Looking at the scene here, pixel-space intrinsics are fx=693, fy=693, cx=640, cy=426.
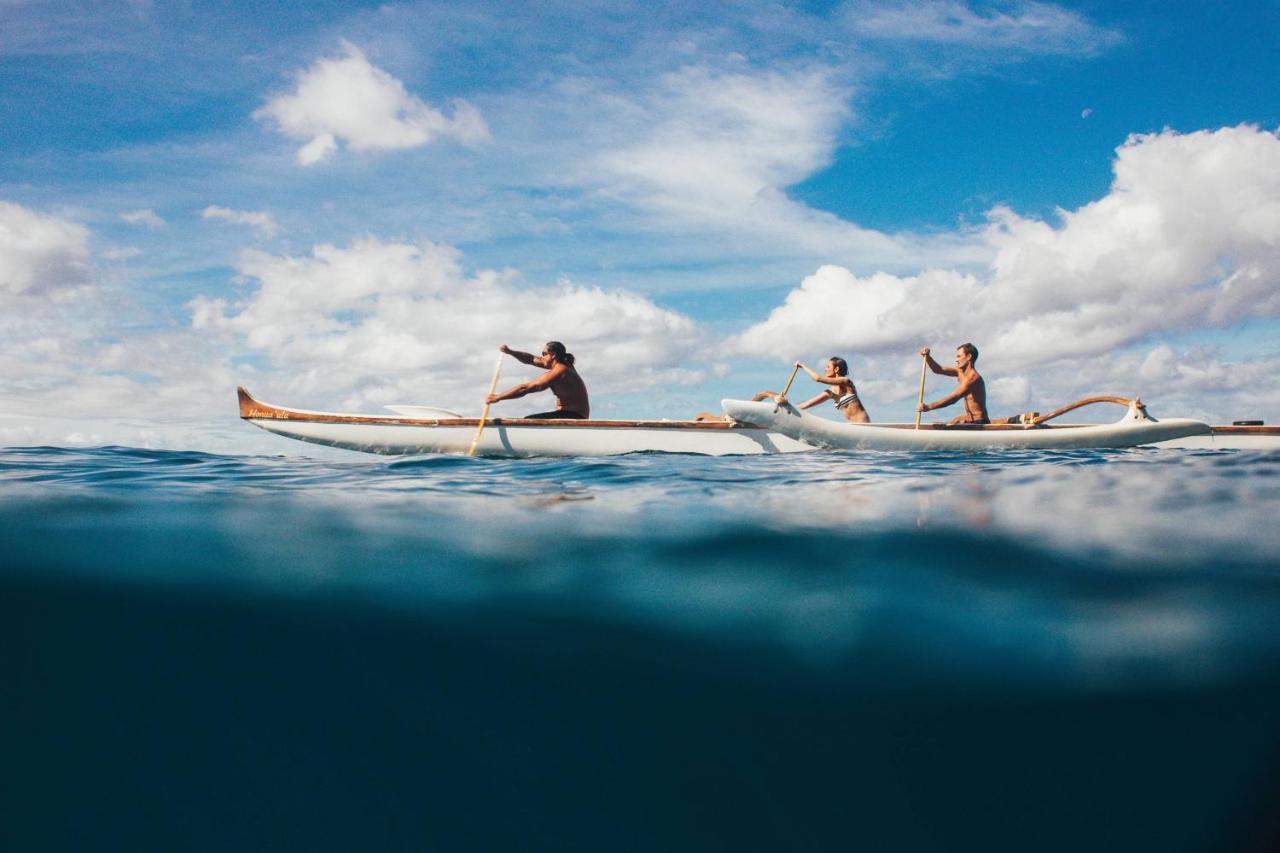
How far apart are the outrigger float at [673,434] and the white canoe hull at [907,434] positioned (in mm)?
20

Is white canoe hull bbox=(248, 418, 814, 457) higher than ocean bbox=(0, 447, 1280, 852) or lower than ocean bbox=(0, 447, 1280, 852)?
higher

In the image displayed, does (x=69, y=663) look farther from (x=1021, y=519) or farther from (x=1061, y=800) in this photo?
(x=1021, y=519)

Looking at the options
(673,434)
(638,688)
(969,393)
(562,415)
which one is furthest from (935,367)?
(638,688)

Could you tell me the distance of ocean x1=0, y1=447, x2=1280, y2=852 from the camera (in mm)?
1989

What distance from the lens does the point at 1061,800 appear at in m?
2.03

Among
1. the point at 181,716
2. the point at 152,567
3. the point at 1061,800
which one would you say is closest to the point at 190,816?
the point at 181,716

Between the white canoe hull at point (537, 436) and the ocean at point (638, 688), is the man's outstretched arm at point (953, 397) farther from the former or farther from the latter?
the ocean at point (638, 688)

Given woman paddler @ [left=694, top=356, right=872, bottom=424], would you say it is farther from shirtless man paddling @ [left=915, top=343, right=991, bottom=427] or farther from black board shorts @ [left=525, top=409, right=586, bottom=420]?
black board shorts @ [left=525, top=409, right=586, bottom=420]

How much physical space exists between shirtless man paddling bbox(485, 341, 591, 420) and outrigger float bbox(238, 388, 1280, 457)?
0.55 meters

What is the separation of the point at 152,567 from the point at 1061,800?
3939 millimetres

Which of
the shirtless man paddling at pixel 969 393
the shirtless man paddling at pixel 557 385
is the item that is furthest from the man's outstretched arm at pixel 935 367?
the shirtless man paddling at pixel 557 385

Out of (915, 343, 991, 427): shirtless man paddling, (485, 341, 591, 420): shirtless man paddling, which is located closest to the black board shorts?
(485, 341, 591, 420): shirtless man paddling

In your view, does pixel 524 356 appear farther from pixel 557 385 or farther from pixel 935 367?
pixel 935 367

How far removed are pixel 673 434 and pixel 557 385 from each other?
8.16 feet
